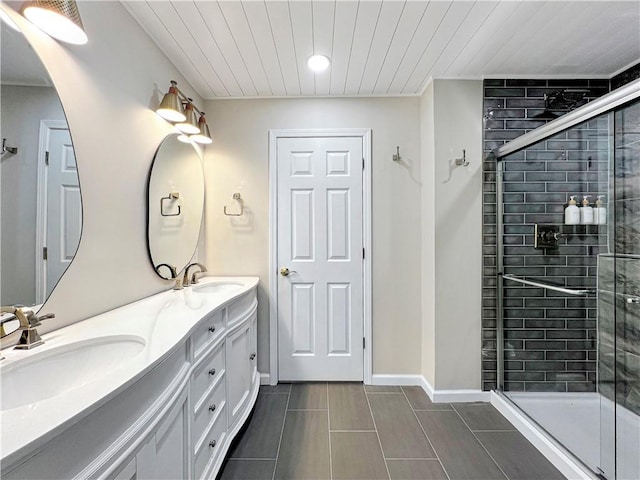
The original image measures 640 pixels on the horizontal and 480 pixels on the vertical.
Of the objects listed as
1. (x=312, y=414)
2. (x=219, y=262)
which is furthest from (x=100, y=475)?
(x=219, y=262)

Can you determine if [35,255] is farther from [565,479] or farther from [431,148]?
[565,479]

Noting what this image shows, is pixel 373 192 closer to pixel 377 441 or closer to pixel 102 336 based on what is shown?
pixel 377 441

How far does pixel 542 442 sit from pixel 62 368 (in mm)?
2462

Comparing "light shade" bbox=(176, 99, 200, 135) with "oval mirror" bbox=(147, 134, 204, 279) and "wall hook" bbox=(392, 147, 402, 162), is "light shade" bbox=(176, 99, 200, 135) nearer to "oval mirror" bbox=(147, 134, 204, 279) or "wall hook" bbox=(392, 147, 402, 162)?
"oval mirror" bbox=(147, 134, 204, 279)

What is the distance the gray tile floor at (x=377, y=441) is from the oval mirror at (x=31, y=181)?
1353mm

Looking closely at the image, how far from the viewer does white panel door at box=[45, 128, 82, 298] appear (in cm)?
112

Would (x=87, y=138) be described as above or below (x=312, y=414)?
above

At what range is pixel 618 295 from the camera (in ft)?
5.29

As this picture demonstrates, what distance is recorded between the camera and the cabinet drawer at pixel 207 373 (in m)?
1.30

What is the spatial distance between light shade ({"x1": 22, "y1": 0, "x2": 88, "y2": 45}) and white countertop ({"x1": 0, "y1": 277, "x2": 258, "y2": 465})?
3.68 ft

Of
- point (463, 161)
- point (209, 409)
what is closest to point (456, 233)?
point (463, 161)

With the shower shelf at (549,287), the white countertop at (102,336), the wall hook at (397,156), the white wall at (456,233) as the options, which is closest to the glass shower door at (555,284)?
the shower shelf at (549,287)

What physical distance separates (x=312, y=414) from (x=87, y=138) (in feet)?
7.02

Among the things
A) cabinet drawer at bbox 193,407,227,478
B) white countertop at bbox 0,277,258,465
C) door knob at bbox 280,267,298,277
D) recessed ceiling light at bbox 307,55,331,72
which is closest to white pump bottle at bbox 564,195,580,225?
recessed ceiling light at bbox 307,55,331,72
